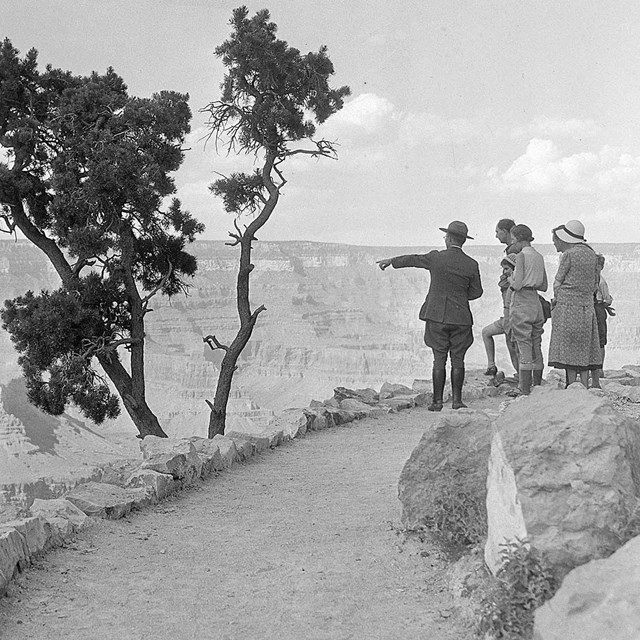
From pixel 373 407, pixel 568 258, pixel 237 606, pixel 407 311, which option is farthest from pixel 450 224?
pixel 407 311

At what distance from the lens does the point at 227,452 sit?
7973mm

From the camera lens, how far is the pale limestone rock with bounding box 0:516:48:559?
4938 mm

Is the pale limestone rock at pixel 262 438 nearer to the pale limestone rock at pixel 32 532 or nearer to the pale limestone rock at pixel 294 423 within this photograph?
the pale limestone rock at pixel 294 423

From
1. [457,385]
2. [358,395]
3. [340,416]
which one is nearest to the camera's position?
[457,385]

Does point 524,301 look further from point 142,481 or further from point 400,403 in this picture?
point 142,481

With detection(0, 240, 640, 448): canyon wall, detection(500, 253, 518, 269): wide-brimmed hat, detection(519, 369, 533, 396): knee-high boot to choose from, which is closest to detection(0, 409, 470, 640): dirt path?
detection(519, 369, 533, 396): knee-high boot

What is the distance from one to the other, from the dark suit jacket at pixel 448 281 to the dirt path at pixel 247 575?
245 centimetres

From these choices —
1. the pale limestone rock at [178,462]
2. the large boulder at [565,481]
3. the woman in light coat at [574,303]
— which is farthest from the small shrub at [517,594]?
the woman in light coat at [574,303]

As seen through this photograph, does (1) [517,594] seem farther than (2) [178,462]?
No

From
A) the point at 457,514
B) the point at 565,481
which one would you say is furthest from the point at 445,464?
the point at 565,481

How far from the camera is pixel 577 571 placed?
320 centimetres

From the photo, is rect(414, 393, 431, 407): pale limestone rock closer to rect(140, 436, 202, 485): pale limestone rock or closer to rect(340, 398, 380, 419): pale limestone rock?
rect(340, 398, 380, 419): pale limestone rock

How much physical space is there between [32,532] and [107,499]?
1176mm

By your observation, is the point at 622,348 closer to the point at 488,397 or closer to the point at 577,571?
the point at 488,397
